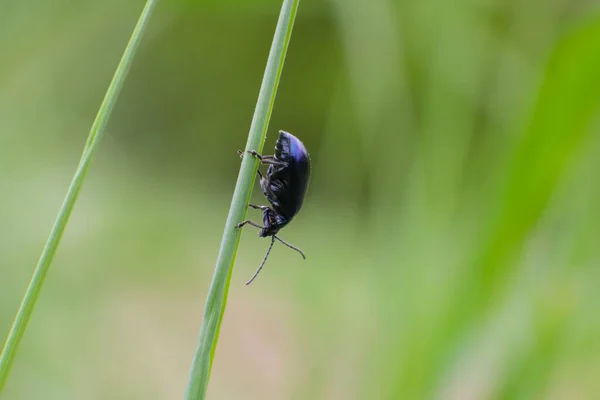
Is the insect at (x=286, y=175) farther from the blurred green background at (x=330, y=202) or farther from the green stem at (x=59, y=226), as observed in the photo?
the green stem at (x=59, y=226)

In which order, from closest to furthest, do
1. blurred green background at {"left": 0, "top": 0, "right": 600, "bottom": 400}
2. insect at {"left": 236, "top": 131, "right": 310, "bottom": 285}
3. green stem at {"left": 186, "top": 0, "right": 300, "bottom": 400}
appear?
green stem at {"left": 186, "top": 0, "right": 300, "bottom": 400}, blurred green background at {"left": 0, "top": 0, "right": 600, "bottom": 400}, insect at {"left": 236, "top": 131, "right": 310, "bottom": 285}

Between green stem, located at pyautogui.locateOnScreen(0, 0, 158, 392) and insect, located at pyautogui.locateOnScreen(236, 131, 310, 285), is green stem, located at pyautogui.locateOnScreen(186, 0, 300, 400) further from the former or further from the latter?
insect, located at pyautogui.locateOnScreen(236, 131, 310, 285)

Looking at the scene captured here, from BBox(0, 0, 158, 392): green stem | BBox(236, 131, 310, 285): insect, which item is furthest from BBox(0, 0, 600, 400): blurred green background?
BBox(0, 0, 158, 392): green stem

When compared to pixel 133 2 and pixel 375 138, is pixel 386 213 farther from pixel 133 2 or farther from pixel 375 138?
pixel 133 2

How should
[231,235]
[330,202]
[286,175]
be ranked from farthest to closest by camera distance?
[330,202] < [286,175] < [231,235]

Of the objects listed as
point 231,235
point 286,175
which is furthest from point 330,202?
point 231,235

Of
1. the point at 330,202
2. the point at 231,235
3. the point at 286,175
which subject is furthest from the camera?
the point at 330,202

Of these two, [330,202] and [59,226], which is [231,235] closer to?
[59,226]
